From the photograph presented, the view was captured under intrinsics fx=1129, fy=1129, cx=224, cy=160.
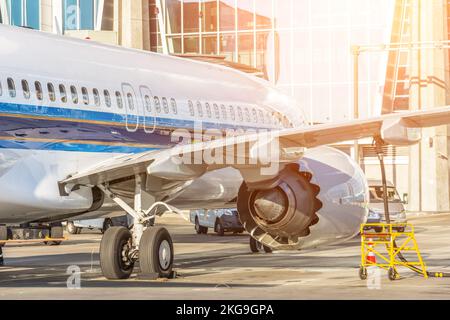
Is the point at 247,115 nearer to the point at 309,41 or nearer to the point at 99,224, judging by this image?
the point at 99,224

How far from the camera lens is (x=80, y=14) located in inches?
2995

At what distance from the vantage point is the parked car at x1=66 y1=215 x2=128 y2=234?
47294mm

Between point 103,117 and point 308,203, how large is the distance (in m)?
4.54

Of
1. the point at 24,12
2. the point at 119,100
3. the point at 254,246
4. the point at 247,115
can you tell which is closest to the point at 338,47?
the point at 24,12

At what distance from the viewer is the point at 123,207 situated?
2136cm

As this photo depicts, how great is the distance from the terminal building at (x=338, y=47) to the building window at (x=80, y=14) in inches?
2.6

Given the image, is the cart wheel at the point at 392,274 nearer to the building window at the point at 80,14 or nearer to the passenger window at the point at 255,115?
the passenger window at the point at 255,115

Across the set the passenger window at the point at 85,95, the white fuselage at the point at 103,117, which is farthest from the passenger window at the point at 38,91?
the passenger window at the point at 85,95

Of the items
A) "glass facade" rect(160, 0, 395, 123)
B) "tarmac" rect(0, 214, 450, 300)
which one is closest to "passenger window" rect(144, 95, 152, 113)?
"tarmac" rect(0, 214, 450, 300)

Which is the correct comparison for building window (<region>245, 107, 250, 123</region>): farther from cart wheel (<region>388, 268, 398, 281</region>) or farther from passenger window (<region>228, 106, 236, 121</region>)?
cart wheel (<region>388, 268, 398, 281</region>)

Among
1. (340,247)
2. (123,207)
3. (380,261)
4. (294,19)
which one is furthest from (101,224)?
(294,19)

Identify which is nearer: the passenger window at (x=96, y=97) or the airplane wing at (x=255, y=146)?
the airplane wing at (x=255, y=146)

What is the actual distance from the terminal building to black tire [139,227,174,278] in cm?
5283

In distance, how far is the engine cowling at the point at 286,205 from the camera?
22.5m
